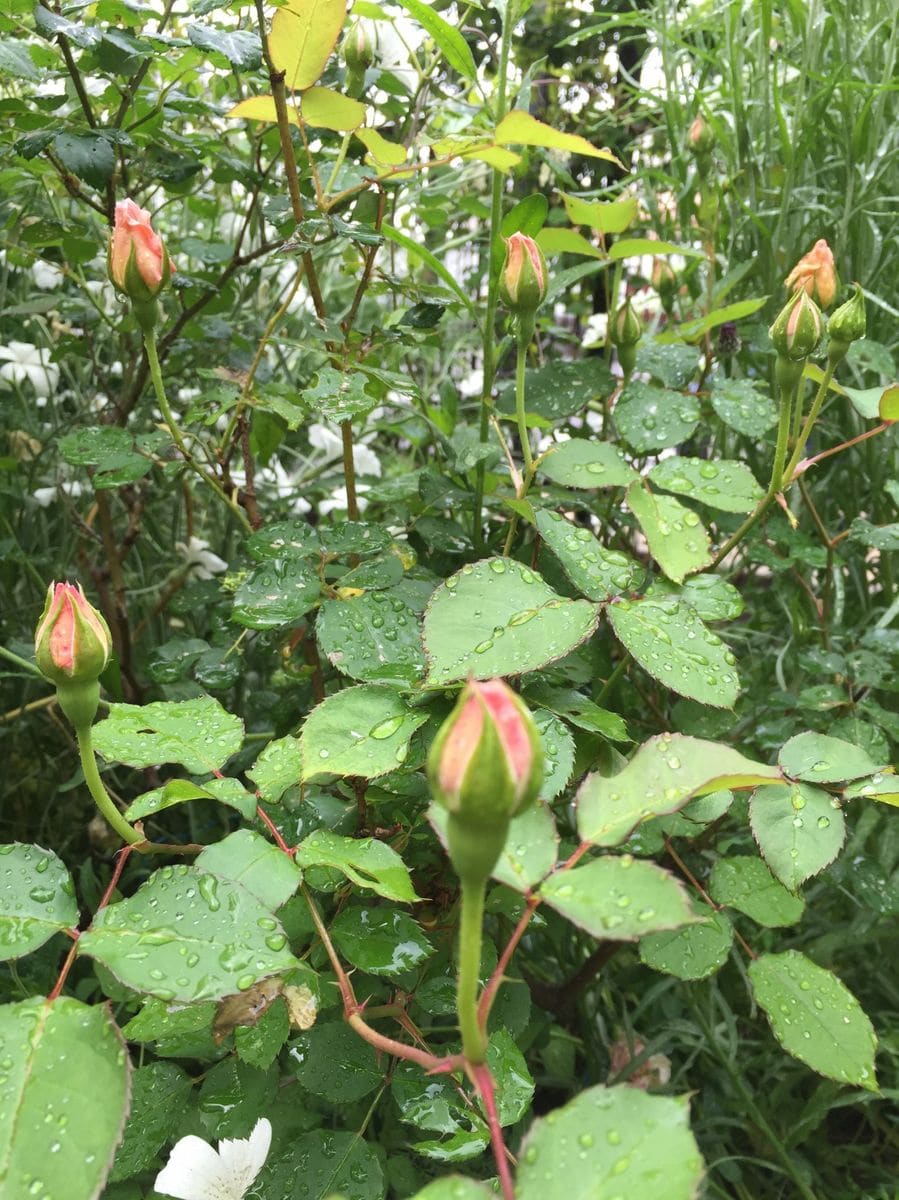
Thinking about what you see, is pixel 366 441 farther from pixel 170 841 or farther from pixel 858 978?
pixel 858 978

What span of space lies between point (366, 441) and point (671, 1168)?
3.75 feet

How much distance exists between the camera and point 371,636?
546 mm

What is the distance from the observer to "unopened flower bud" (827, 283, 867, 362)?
59 cm

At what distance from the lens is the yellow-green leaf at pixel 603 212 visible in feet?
2.32

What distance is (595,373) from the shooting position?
784mm

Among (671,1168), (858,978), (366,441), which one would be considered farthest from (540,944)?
(366,441)

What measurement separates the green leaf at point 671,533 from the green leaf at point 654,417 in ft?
0.24

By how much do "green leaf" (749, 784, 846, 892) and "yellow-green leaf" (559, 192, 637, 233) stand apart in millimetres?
479

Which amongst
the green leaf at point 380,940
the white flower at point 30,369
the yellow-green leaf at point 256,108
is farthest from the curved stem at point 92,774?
the white flower at point 30,369

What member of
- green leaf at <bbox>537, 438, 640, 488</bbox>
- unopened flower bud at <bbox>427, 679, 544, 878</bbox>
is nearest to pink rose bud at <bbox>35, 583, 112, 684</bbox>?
unopened flower bud at <bbox>427, 679, 544, 878</bbox>

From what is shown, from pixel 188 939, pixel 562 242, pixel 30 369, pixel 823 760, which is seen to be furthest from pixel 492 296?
pixel 30 369

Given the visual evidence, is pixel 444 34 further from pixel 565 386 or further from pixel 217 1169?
pixel 217 1169

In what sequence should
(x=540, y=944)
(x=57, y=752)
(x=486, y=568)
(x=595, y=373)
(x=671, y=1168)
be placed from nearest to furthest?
1. (x=671, y=1168)
2. (x=486, y=568)
3. (x=595, y=373)
4. (x=540, y=944)
5. (x=57, y=752)

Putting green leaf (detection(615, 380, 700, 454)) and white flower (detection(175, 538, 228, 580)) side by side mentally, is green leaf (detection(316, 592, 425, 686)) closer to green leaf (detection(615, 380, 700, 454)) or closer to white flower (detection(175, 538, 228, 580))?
green leaf (detection(615, 380, 700, 454))
